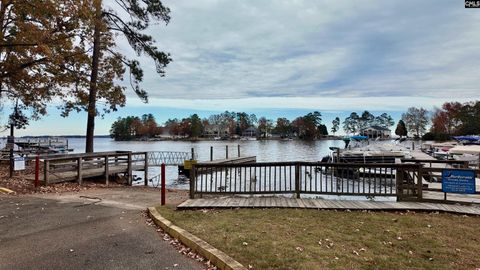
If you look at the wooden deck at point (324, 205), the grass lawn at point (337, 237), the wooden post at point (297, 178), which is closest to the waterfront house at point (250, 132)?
the wooden post at point (297, 178)

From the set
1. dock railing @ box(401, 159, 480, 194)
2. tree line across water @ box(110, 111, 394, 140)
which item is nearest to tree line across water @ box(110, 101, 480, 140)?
tree line across water @ box(110, 111, 394, 140)

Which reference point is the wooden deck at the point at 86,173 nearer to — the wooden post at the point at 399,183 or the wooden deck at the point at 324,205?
the wooden deck at the point at 324,205

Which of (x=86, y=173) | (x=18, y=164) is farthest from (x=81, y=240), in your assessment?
(x=18, y=164)

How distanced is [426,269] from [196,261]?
307 centimetres

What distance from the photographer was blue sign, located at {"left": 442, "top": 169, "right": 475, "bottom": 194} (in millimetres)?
9117

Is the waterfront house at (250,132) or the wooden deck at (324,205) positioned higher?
the waterfront house at (250,132)

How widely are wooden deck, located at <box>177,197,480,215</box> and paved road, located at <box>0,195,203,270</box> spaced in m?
1.73

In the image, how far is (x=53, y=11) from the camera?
45.2 ft

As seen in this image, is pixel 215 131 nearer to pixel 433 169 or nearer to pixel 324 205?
pixel 433 169

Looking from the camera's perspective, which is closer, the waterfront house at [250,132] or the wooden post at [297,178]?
the wooden post at [297,178]

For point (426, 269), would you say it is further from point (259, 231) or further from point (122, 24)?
point (122, 24)

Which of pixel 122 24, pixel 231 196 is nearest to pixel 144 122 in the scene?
pixel 122 24

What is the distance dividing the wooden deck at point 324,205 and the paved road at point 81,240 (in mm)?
1727

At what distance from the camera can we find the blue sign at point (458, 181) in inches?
359
